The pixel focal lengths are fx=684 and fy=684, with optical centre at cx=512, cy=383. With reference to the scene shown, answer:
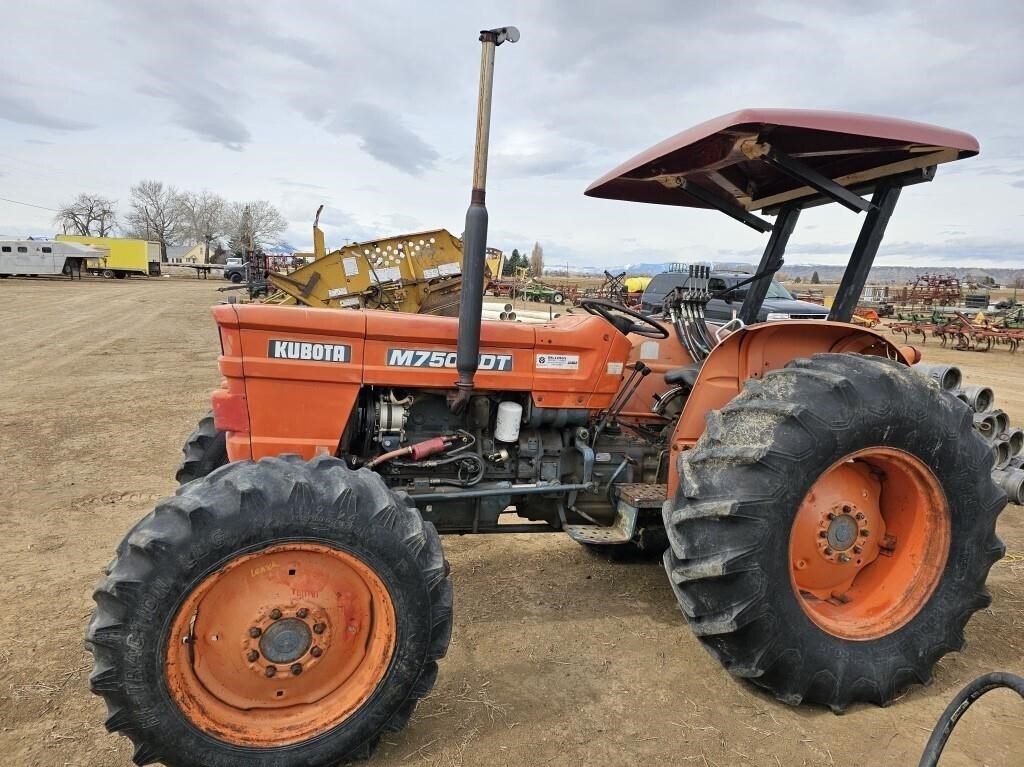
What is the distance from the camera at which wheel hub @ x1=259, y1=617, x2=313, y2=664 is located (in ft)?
7.42

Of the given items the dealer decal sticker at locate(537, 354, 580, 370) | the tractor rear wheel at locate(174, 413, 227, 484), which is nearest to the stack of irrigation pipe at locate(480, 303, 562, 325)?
the dealer decal sticker at locate(537, 354, 580, 370)

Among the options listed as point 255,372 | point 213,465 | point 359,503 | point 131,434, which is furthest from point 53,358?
point 359,503

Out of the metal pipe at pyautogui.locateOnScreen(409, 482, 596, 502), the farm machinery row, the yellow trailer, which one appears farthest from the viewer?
the yellow trailer

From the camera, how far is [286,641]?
227 centimetres

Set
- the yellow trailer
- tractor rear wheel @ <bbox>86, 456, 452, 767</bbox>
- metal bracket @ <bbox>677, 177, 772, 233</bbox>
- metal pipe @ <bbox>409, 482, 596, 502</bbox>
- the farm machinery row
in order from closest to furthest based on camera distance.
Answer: tractor rear wheel @ <bbox>86, 456, 452, 767</bbox> < metal pipe @ <bbox>409, 482, 596, 502</bbox> < metal bracket @ <bbox>677, 177, 772, 233</bbox> < the farm machinery row < the yellow trailer

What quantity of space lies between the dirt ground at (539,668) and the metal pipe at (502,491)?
2.29ft

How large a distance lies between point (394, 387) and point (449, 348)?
307 mm

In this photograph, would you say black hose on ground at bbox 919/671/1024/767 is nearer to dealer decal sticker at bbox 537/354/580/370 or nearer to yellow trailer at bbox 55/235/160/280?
dealer decal sticker at bbox 537/354/580/370

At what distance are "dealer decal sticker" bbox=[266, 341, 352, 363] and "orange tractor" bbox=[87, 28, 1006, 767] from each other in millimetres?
12

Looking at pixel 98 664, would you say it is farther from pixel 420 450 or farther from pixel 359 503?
pixel 420 450

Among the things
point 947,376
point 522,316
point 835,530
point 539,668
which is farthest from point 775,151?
point 522,316

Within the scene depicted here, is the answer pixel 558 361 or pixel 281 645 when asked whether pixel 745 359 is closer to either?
pixel 558 361

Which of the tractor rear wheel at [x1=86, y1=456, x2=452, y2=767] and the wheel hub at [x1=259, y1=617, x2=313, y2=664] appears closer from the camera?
the tractor rear wheel at [x1=86, y1=456, x2=452, y2=767]

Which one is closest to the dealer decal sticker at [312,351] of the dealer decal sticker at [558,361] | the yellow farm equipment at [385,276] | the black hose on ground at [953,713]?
the dealer decal sticker at [558,361]
